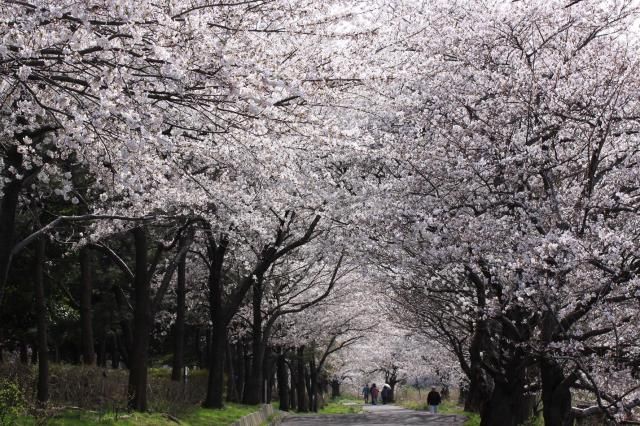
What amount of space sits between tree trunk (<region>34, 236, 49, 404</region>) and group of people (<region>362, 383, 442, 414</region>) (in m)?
26.2

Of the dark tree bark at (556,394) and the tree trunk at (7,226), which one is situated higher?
the tree trunk at (7,226)

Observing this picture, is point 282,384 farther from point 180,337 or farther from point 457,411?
point 180,337

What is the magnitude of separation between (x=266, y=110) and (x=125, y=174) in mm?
1713

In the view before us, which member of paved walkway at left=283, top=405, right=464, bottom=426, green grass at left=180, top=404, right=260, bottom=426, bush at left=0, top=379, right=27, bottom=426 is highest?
bush at left=0, top=379, right=27, bottom=426

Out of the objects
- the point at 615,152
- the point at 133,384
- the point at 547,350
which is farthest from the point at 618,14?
the point at 133,384

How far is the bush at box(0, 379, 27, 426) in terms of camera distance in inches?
395

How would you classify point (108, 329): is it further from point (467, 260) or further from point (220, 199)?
point (467, 260)

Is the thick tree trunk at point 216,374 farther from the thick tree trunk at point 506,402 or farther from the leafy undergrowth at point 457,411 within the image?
the thick tree trunk at point 506,402

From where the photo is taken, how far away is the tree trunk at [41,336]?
13578 mm

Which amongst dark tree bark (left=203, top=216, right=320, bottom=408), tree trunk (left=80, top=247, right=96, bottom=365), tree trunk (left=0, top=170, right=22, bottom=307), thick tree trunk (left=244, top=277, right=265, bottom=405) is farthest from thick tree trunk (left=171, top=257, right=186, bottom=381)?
tree trunk (left=0, top=170, right=22, bottom=307)

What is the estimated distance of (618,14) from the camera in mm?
13914

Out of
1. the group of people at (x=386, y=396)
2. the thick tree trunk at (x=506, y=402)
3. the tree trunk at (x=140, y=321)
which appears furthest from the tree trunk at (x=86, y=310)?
the group of people at (x=386, y=396)

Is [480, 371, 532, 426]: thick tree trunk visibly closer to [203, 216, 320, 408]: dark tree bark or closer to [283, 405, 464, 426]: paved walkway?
[203, 216, 320, 408]: dark tree bark

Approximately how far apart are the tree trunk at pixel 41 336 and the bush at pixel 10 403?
1.99ft
